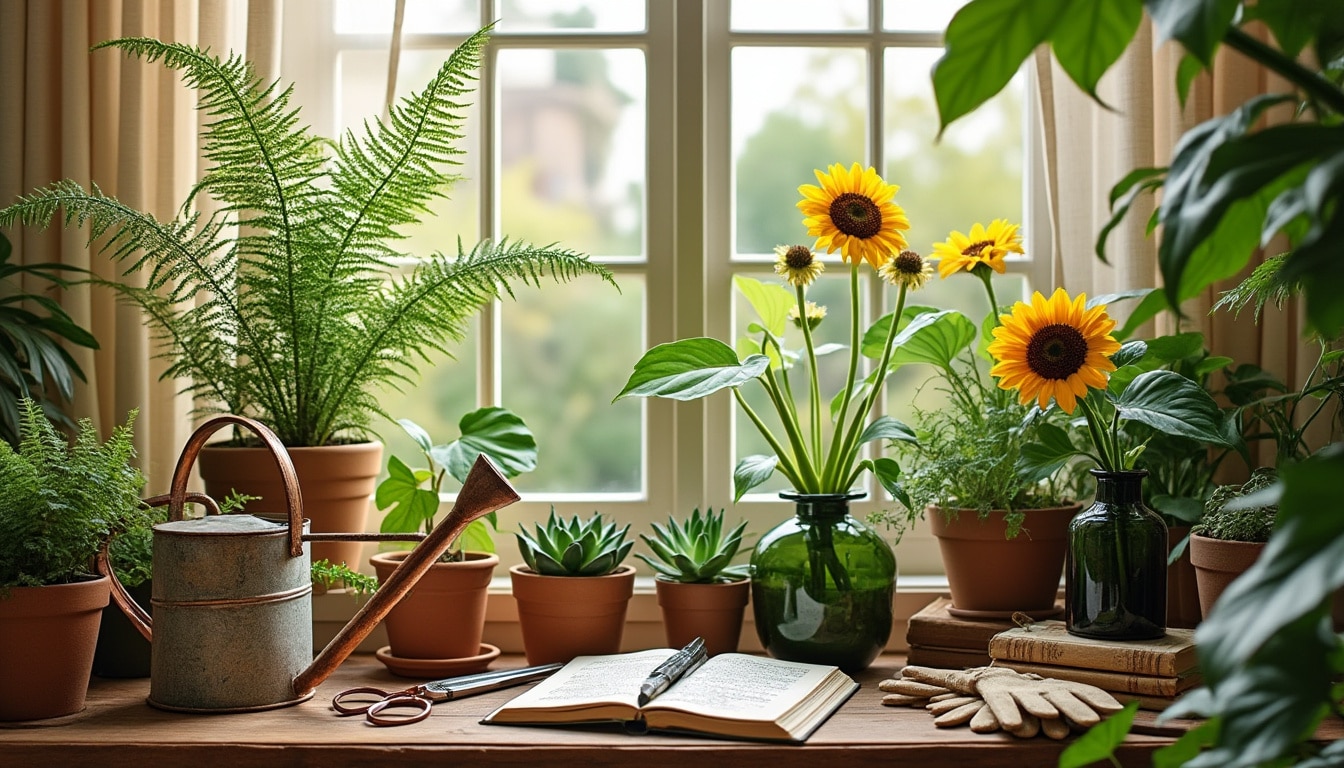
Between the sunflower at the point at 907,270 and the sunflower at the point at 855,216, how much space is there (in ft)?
0.10

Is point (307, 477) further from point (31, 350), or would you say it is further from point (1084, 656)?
point (1084, 656)

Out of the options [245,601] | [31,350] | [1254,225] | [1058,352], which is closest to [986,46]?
[1254,225]

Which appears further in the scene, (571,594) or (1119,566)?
(571,594)

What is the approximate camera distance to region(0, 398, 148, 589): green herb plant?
1.20 metres

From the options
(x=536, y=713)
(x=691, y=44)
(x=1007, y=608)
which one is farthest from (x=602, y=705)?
(x=691, y=44)

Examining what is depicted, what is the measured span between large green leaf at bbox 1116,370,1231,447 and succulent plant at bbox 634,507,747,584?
1.66ft

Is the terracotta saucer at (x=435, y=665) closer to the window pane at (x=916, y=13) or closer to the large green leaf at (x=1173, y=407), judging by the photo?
the large green leaf at (x=1173, y=407)

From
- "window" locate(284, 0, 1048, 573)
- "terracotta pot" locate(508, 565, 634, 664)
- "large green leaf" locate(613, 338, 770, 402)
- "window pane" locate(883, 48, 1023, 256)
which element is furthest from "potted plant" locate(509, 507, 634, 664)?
"window pane" locate(883, 48, 1023, 256)

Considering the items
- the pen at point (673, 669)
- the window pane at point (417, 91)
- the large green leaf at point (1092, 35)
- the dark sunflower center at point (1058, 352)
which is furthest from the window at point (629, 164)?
the large green leaf at point (1092, 35)

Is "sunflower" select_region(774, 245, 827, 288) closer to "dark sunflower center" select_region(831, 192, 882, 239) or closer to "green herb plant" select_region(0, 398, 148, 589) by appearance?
"dark sunflower center" select_region(831, 192, 882, 239)

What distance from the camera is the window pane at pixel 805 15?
182 cm

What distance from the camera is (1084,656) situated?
1268 mm

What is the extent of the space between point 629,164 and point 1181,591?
1.02 metres

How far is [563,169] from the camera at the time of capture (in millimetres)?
1813
